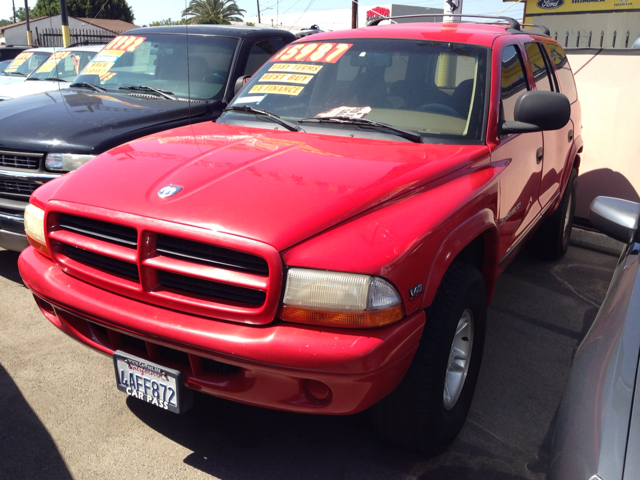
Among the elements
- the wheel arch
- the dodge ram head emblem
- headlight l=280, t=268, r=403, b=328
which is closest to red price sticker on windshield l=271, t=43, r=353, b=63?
the wheel arch

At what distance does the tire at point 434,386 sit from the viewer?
227cm

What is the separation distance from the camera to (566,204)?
194 inches

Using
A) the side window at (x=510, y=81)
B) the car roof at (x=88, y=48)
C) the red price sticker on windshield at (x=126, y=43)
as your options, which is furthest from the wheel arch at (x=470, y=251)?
the car roof at (x=88, y=48)

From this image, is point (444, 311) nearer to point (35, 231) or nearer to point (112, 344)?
point (112, 344)

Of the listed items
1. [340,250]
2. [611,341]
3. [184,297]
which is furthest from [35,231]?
[611,341]

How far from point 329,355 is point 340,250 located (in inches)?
14.0

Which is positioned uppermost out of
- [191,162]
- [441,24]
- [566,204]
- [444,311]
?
[441,24]

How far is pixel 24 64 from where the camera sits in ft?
37.2

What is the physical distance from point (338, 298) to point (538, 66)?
293 cm

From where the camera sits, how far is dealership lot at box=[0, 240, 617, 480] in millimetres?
2502

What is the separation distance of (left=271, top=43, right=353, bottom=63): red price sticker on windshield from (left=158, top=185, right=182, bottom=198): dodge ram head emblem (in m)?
1.59

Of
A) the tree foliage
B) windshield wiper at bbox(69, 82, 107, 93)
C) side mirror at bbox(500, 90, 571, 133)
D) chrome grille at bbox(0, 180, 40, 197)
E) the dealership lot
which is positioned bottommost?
the dealership lot

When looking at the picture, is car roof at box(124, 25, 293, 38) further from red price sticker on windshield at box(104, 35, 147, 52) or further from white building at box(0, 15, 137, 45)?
white building at box(0, 15, 137, 45)

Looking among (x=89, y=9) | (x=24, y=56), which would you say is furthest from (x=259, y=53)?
(x=89, y=9)
